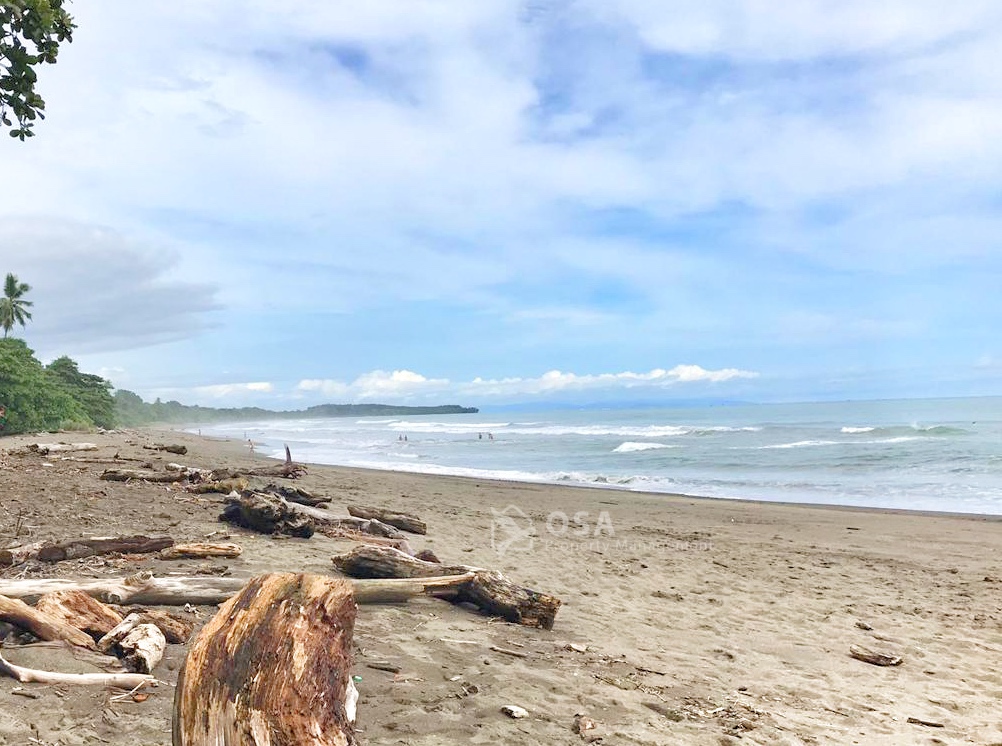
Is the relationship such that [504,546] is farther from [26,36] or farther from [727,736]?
[26,36]

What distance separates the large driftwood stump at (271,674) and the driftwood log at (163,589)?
2445 millimetres

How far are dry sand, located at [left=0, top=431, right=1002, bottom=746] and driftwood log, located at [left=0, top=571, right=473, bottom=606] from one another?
21 centimetres

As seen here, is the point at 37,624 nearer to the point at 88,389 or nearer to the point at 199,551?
the point at 199,551

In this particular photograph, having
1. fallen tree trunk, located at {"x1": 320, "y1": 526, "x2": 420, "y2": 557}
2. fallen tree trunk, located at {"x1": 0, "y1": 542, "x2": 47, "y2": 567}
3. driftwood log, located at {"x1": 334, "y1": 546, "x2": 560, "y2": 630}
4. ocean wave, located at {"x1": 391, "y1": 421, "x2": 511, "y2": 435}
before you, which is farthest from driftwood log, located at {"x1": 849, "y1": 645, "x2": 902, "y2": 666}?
ocean wave, located at {"x1": 391, "y1": 421, "x2": 511, "y2": 435}

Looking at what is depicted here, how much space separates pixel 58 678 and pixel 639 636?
4.26 m

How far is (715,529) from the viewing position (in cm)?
1348

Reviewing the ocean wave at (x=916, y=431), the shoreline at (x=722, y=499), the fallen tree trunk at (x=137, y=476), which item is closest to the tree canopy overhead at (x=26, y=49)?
the fallen tree trunk at (x=137, y=476)

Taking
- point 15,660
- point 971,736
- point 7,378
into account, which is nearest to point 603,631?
point 971,736

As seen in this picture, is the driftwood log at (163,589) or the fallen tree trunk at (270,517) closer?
the driftwood log at (163,589)

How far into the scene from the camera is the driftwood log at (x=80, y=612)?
412cm

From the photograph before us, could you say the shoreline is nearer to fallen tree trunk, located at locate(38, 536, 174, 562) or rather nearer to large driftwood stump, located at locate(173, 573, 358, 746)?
fallen tree trunk, located at locate(38, 536, 174, 562)

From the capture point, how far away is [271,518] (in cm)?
855

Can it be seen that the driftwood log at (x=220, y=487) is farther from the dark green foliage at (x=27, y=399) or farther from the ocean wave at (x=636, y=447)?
the ocean wave at (x=636, y=447)

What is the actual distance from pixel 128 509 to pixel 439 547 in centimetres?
419
